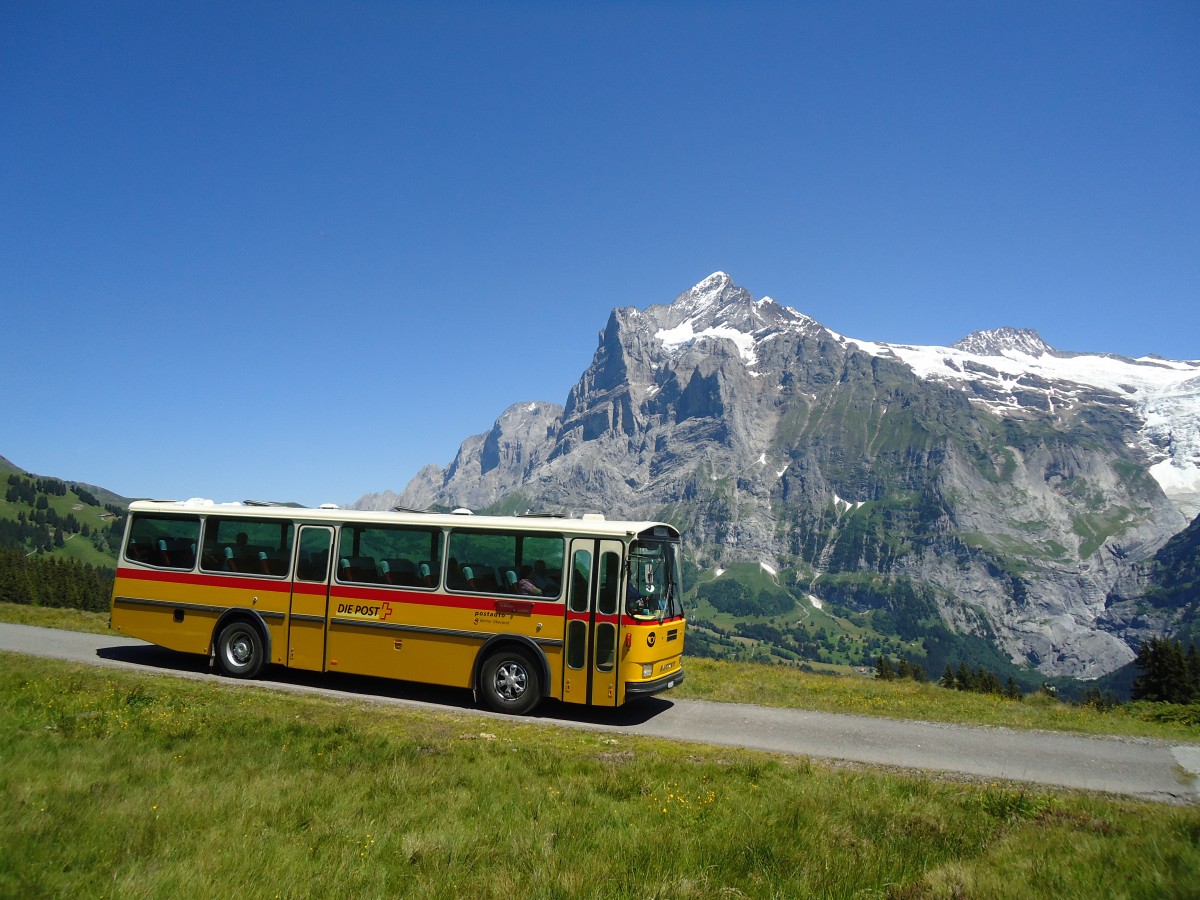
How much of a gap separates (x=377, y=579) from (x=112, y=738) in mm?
7493

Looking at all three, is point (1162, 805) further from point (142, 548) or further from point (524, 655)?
point (142, 548)

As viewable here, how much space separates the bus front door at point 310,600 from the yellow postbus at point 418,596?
0.04m

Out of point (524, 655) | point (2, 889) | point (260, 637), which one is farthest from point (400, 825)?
point (260, 637)

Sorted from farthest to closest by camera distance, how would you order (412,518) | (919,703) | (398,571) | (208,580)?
(208,580) < (919,703) < (412,518) < (398,571)

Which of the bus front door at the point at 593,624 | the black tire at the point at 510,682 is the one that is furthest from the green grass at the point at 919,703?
the black tire at the point at 510,682

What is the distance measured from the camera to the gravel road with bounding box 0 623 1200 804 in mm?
12594

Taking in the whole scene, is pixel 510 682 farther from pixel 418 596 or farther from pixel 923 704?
pixel 923 704

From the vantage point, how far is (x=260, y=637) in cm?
1875

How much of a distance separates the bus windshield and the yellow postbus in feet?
0.13

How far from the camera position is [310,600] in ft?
→ 59.8

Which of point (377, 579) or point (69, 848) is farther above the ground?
point (377, 579)

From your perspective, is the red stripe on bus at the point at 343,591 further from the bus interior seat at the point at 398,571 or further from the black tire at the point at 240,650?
the black tire at the point at 240,650

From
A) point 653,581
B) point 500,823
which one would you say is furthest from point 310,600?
point 500,823

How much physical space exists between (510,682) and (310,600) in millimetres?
5867
